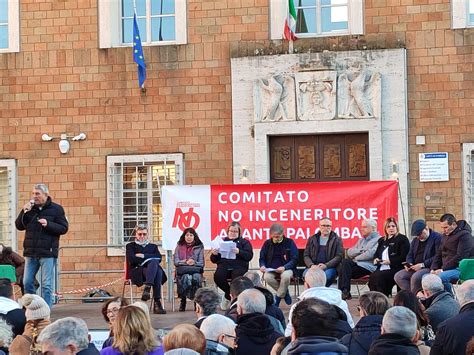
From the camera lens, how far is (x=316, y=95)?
18.8m

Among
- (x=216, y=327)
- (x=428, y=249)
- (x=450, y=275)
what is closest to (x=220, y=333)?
(x=216, y=327)

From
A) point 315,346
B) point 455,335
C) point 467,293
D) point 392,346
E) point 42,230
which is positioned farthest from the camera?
point 42,230

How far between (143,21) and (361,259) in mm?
7218

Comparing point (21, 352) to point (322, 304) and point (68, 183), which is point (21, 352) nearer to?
point (322, 304)

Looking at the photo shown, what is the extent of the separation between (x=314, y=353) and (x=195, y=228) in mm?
10345

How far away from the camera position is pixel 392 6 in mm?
18812

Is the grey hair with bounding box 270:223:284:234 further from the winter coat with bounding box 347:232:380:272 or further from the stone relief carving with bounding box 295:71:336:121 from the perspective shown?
the stone relief carving with bounding box 295:71:336:121

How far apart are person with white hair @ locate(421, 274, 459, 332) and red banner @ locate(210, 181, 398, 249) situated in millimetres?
6207

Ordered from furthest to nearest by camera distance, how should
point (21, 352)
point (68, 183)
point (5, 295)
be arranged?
1. point (68, 183)
2. point (5, 295)
3. point (21, 352)

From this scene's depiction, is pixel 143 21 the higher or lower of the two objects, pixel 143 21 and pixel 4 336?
the higher

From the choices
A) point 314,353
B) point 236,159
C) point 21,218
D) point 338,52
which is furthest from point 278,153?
point 314,353

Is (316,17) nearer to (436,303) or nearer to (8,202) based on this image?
(8,202)

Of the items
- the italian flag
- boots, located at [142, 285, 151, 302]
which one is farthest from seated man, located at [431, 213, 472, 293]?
the italian flag

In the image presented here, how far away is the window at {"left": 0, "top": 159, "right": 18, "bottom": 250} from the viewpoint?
20.0 metres
